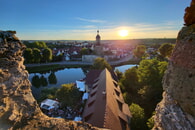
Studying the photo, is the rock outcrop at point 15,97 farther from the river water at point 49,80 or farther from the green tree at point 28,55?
the green tree at point 28,55

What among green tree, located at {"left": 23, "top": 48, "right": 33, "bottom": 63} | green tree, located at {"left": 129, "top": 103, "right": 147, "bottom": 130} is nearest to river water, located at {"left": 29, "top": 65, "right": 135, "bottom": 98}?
green tree, located at {"left": 23, "top": 48, "right": 33, "bottom": 63}

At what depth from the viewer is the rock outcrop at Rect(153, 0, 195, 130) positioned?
2.86 meters

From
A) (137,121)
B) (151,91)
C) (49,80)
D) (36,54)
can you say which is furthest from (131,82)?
(36,54)

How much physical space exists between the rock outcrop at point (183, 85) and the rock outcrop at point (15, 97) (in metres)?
2.71

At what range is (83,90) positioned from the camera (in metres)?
17.9

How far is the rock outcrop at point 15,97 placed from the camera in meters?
3.02

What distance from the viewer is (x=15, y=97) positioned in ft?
11.3

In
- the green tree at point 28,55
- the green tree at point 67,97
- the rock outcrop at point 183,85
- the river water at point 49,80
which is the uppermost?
the rock outcrop at point 183,85

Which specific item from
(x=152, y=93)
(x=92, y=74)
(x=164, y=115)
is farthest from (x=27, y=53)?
(x=164, y=115)

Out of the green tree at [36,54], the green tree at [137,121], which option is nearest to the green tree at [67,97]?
the green tree at [137,121]

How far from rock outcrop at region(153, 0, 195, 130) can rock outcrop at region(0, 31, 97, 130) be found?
107 inches

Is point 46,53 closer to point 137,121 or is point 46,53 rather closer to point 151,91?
point 151,91

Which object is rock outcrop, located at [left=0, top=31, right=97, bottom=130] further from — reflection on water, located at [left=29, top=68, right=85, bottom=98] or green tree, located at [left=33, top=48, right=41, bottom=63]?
green tree, located at [left=33, top=48, right=41, bottom=63]

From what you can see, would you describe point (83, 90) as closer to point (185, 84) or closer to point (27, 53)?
point (185, 84)
